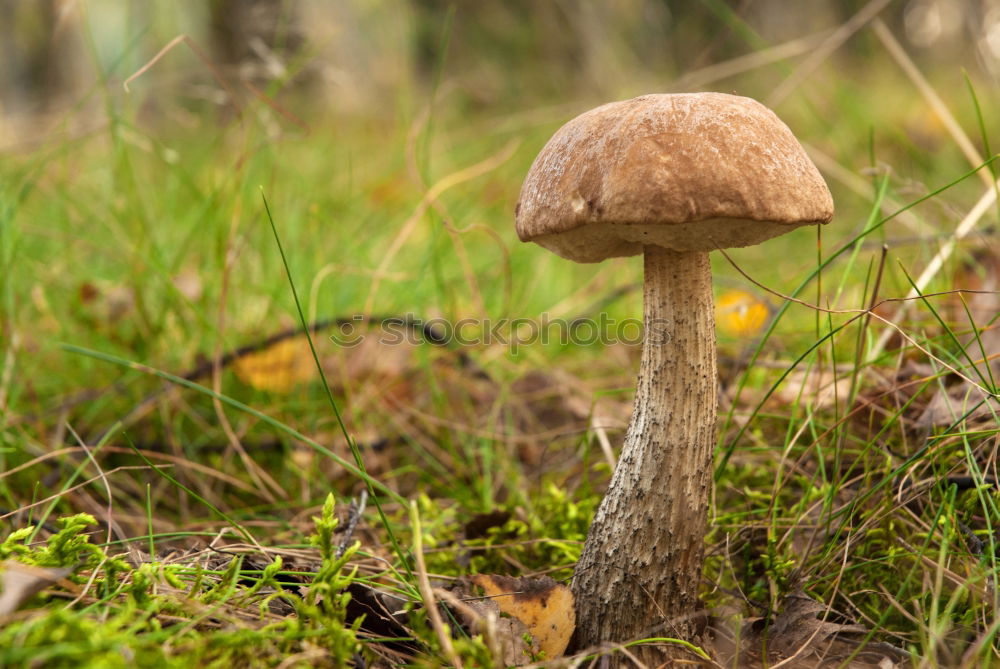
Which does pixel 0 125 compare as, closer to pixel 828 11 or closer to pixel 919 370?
pixel 919 370

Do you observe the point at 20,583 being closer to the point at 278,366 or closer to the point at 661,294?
the point at 661,294

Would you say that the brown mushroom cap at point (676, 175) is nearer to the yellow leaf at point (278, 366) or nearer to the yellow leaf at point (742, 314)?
the yellow leaf at point (742, 314)

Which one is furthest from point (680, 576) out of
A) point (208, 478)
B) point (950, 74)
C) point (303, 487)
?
point (950, 74)

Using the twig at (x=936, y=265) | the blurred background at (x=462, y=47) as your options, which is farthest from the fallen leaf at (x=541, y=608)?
the blurred background at (x=462, y=47)

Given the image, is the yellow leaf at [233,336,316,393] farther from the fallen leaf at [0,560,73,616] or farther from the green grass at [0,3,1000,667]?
the fallen leaf at [0,560,73,616]

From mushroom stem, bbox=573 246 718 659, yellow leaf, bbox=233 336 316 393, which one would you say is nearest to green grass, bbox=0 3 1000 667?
yellow leaf, bbox=233 336 316 393

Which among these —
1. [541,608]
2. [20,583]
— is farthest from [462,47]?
[20,583]
